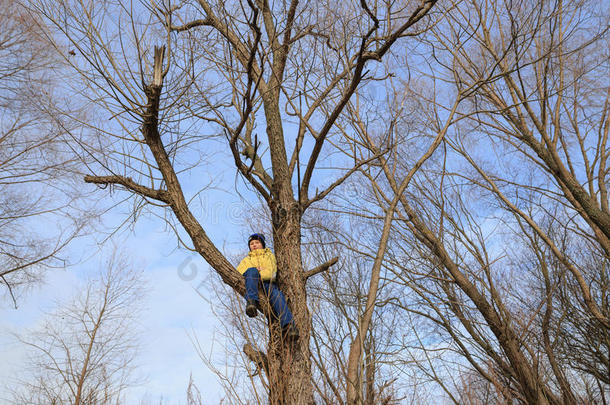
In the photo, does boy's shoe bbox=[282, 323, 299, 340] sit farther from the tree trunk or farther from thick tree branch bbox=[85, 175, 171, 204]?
thick tree branch bbox=[85, 175, 171, 204]

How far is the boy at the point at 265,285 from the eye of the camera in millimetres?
3301

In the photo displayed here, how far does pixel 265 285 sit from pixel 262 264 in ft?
0.57

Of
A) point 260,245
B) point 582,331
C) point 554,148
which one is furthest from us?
point 582,331

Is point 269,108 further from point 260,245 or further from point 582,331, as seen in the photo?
point 582,331

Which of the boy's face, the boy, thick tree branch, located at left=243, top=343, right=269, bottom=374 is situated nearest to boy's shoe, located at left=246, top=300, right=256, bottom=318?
the boy

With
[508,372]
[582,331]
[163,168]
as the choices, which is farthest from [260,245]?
[582,331]

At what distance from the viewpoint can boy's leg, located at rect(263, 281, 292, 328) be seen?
10.8ft

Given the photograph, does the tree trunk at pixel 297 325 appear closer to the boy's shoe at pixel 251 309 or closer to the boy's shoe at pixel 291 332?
the boy's shoe at pixel 291 332

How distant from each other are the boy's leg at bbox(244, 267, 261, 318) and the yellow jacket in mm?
92

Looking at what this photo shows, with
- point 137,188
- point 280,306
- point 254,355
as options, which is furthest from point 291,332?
point 137,188

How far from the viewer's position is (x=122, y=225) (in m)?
3.97

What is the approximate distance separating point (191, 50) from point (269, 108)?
1069 millimetres

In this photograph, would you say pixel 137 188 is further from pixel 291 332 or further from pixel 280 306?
pixel 291 332

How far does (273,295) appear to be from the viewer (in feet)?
11.4
